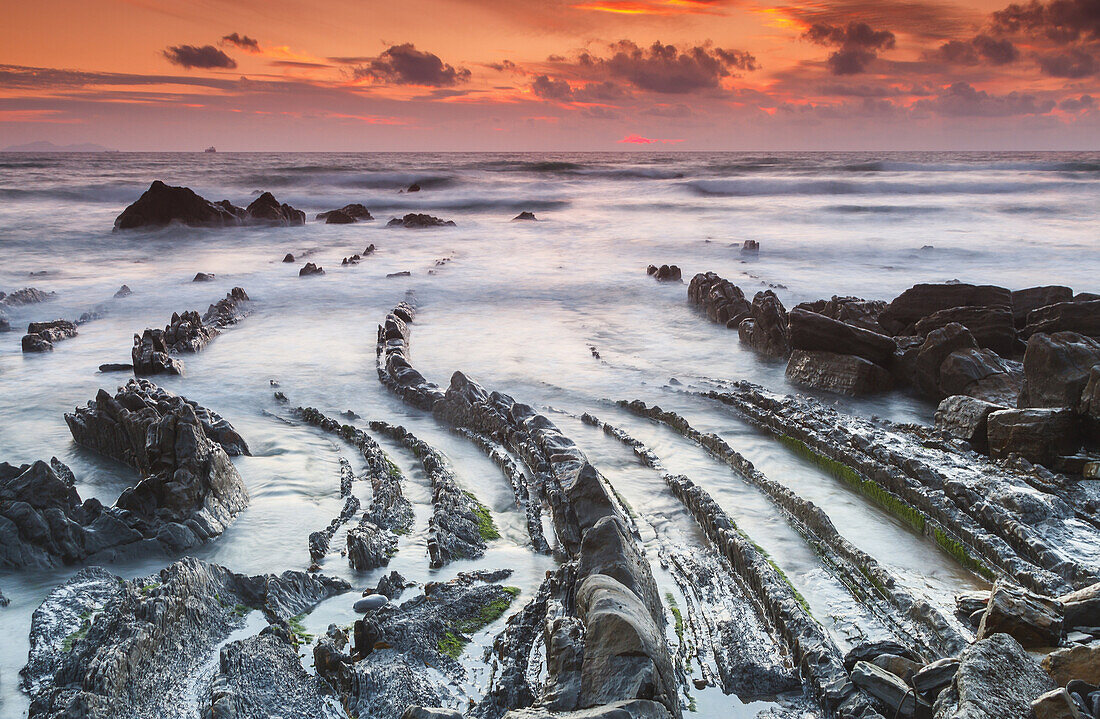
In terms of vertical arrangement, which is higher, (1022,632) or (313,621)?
(1022,632)

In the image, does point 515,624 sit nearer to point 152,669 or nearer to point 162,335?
point 152,669

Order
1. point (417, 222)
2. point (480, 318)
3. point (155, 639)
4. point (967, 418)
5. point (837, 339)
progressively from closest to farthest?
1. point (155, 639)
2. point (967, 418)
3. point (837, 339)
4. point (480, 318)
5. point (417, 222)

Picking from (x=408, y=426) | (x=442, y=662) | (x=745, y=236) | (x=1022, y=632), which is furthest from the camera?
(x=745, y=236)

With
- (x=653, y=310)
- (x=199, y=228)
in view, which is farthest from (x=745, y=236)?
(x=199, y=228)

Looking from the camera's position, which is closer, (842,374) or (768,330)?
(842,374)

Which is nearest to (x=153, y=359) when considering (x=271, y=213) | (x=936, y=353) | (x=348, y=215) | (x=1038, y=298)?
(x=936, y=353)

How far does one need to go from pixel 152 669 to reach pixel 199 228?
28050 millimetres

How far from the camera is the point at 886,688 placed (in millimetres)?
3256

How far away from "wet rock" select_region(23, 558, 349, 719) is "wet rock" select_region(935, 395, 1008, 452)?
18.0 feet

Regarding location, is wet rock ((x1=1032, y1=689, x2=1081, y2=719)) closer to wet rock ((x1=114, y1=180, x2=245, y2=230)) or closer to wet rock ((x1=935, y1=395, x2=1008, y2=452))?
wet rock ((x1=935, y1=395, x2=1008, y2=452))

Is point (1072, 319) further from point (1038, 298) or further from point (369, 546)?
point (369, 546)

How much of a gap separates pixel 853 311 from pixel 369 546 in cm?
811

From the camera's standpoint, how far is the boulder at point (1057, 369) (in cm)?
612

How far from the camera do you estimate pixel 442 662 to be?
12.2ft
